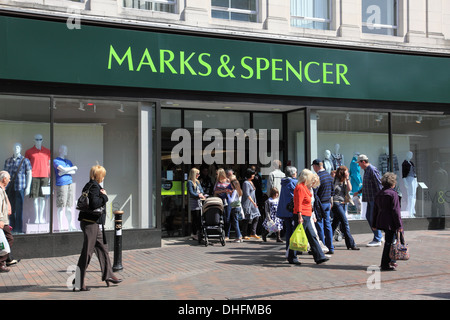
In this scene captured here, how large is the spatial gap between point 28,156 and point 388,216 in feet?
25.1

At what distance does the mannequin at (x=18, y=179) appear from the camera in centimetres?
1069

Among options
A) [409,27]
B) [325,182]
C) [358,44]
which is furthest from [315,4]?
[325,182]

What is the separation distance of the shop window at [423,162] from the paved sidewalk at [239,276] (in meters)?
3.85

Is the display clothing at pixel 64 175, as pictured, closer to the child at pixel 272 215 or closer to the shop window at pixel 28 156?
the shop window at pixel 28 156

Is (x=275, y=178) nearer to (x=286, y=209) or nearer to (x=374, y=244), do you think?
(x=374, y=244)

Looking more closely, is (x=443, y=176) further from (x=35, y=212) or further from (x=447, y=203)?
(x=35, y=212)

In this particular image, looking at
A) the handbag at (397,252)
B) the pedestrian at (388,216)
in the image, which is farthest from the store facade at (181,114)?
the handbag at (397,252)

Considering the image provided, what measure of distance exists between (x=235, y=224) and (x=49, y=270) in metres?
4.69

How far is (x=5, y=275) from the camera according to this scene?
28.0 feet

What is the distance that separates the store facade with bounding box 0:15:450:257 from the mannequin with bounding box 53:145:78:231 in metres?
0.05

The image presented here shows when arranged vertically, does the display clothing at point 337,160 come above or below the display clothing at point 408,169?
above

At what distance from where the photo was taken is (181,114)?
1328cm

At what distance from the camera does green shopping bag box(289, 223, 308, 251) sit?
8555mm
